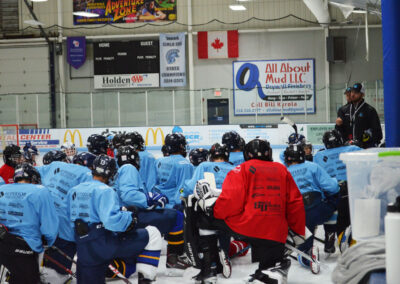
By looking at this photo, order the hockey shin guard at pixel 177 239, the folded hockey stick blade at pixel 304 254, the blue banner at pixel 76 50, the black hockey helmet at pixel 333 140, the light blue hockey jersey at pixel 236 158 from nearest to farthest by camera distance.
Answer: the folded hockey stick blade at pixel 304 254, the hockey shin guard at pixel 177 239, the black hockey helmet at pixel 333 140, the light blue hockey jersey at pixel 236 158, the blue banner at pixel 76 50

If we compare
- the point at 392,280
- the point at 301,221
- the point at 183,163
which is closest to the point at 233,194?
the point at 301,221

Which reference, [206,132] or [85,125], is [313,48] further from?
[85,125]

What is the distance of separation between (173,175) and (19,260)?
2.03 meters

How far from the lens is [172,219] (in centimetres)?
573

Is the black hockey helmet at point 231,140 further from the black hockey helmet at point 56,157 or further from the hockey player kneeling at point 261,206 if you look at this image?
the hockey player kneeling at point 261,206

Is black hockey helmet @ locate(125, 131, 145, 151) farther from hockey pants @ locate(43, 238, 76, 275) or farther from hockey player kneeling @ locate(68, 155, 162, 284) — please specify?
hockey player kneeling @ locate(68, 155, 162, 284)

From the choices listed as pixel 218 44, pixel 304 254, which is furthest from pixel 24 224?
pixel 218 44

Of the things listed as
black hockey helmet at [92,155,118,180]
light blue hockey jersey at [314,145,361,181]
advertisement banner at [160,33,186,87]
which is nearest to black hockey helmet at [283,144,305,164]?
light blue hockey jersey at [314,145,361,181]

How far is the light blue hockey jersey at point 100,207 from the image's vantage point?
4.24m

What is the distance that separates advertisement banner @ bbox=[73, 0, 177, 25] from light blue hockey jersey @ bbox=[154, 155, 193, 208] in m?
17.3

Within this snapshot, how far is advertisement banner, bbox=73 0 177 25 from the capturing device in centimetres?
2270

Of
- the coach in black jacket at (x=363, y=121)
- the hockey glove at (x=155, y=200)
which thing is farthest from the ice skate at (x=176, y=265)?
the coach in black jacket at (x=363, y=121)

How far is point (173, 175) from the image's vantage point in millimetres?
6148

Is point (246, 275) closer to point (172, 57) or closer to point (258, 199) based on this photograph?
point (258, 199)
